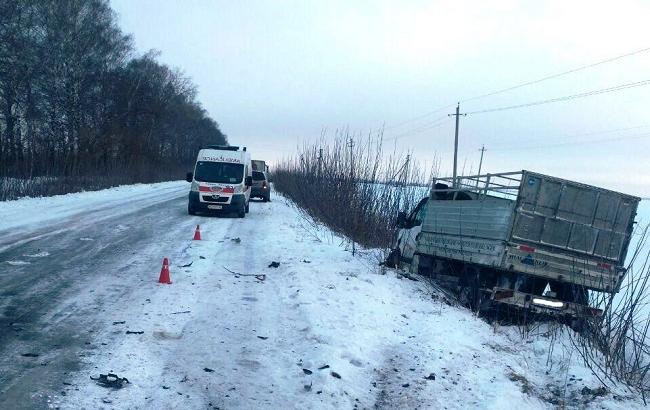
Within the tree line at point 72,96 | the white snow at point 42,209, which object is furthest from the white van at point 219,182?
the tree line at point 72,96

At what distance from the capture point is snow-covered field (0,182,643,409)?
5184 millimetres

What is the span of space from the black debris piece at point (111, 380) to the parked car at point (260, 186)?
3098cm

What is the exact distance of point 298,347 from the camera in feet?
21.4

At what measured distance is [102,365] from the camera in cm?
541

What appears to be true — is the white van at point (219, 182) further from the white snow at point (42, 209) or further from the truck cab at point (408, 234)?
the truck cab at point (408, 234)

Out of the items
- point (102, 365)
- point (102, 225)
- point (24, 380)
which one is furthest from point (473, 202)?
point (102, 225)

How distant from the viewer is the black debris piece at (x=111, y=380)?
4.96 m

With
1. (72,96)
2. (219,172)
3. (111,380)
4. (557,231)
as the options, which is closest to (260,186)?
(219,172)

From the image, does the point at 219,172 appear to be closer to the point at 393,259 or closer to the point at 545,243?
the point at 393,259

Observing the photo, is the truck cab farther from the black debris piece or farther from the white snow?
the white snow

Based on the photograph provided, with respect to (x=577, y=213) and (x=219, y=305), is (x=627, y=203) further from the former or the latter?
(x=219, y=305)

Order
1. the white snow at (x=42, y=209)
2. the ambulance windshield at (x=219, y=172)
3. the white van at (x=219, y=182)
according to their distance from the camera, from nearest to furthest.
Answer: the white snow at (x=42, y=209) < the white van at (x=219, y=182) < the ambulance windshield at (x=219, y=172)

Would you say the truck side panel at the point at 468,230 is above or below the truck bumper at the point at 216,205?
above

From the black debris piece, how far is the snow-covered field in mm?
66
